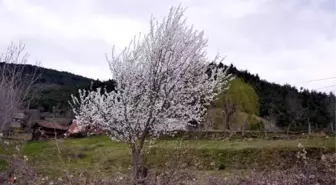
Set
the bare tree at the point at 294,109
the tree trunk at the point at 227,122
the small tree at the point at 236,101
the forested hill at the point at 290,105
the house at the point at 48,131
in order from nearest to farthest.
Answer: the house at the point at 48,131 → the tree trunk at the point at 227,122 → the small tree at the point at 236,101 → the bare tree at the point at 294,109 → the forested hill at the point at 290,105

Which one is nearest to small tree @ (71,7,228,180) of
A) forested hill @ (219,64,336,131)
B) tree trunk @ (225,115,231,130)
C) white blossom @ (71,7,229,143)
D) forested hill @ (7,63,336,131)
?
white blossom @ (71,7,229,143)

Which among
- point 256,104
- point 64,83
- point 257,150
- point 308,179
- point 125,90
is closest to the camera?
point 308,179

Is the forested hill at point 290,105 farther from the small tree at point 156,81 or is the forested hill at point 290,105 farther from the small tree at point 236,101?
the small tree at point 156,81

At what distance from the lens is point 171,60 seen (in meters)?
10.2

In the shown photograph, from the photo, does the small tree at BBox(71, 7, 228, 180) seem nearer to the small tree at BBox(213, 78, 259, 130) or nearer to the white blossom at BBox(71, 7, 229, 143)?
the white blossom at BBox(71, 7, 229, 143)

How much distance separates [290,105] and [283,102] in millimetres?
1820

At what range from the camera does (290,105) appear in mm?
45188

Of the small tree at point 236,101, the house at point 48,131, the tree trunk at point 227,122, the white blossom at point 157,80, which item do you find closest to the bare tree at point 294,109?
the small tree at point 236,101

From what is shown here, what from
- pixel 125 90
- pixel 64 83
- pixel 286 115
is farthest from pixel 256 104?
pixel 64 83

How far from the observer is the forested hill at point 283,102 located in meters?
42.3

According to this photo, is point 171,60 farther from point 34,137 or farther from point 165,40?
point 34,137

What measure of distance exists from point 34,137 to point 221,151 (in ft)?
76.3

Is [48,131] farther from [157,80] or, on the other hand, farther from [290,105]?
[157,80]

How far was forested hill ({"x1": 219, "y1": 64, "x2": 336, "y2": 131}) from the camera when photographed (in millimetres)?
42250
